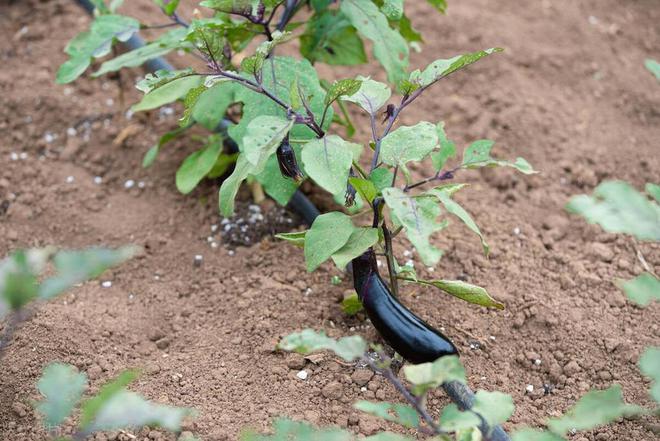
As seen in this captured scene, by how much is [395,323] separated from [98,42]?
1363 mm

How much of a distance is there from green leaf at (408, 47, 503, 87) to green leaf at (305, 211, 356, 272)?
412 millimetres

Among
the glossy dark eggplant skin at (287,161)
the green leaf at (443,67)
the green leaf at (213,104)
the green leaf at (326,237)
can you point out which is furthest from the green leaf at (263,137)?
the green leaf at (213,104)

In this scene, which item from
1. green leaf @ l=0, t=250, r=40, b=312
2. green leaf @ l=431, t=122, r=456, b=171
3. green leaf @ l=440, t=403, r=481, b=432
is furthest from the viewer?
green leaf @ l=431, t=122, r=456, b=171

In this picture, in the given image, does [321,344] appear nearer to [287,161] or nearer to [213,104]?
[287,161]

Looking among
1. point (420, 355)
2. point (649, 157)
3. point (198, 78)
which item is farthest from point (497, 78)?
point (420, 355)

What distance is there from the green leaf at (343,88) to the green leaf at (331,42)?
26.0 inches

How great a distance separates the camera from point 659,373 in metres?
1.41

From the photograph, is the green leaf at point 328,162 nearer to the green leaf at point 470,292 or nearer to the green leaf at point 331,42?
the green leaf at point 470,292

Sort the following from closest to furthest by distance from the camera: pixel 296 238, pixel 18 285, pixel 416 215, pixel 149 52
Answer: pixel 18 285 → pixel 416 215 → pixel 296 238 → pixel 149 52

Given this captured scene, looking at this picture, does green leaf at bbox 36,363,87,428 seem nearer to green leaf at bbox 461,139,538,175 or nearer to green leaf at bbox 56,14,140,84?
green leaf at bbox 461,139,538,175

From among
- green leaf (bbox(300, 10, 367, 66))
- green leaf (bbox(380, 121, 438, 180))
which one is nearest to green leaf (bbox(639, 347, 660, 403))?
green leaf (bbox(380, 121, 438, 180))

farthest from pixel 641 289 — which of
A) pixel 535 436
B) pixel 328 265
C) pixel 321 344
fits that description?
pixel 328 265

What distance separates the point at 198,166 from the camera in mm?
2551

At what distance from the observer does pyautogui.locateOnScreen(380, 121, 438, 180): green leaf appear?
6.11ft
